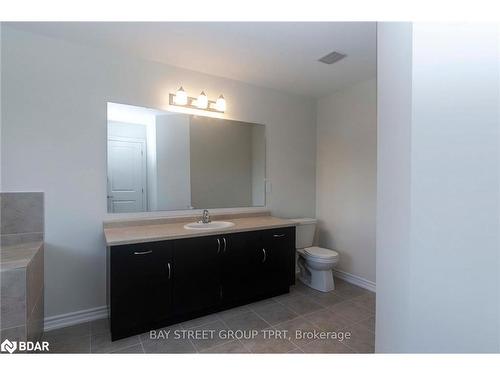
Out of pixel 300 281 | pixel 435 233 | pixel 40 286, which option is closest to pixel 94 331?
pixel 40 286

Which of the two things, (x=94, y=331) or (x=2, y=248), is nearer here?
(x=2, y=248)

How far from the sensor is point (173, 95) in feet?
7.84

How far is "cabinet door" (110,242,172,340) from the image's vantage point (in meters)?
1.72

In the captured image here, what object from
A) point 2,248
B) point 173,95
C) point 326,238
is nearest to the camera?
point 2,248

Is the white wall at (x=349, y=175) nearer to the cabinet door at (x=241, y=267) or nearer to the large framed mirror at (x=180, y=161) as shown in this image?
the large framed mirror at (x=180, y=161)

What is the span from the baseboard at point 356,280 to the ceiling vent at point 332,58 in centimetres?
238

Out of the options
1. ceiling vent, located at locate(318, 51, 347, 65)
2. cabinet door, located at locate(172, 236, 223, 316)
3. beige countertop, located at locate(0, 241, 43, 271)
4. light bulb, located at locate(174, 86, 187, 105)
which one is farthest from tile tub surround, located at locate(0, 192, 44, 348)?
ceiling vent, located at locate(318, 51, 347, 65)

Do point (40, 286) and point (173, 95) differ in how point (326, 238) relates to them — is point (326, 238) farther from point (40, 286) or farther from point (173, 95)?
point (40, 286)

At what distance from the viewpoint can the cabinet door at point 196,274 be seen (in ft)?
6.35

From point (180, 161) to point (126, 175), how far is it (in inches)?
21.1

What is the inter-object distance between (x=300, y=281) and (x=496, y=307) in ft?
7.37

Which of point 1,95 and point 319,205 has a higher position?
point 1,95

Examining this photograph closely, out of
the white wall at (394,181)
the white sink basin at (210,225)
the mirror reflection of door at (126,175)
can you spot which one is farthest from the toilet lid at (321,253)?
the mirror reflection of door at (126,175)

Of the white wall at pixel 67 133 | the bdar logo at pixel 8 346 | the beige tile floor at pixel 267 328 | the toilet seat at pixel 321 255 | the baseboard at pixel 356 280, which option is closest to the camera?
the bdar logo at pixel 8 346
